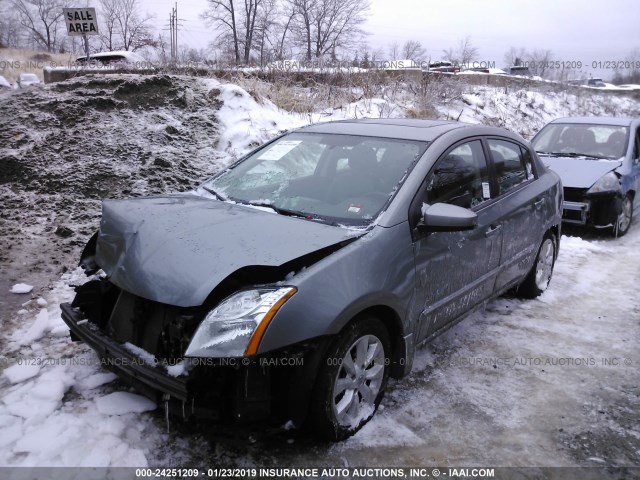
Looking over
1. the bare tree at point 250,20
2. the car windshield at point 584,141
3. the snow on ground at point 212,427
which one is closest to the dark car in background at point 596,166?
the car windshield at point 584,141

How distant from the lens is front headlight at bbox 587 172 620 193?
677 cm

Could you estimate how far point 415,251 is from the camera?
2.87 m

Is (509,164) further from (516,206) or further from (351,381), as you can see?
(351,381)

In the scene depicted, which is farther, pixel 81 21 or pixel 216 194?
pixel 81 21

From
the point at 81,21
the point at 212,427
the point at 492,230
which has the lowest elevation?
the point at 212,427

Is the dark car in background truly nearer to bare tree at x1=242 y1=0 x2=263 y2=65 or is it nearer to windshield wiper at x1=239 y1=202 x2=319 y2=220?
windshield wiper at x1=239 y1=202 x2=319 y2=220

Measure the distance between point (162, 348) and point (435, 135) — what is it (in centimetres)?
222

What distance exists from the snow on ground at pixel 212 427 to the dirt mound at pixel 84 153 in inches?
1.0

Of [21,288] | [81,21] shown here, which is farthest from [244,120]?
[21,288]

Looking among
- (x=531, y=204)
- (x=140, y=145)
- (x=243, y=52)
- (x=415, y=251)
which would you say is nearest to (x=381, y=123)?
(x=415, y=251)

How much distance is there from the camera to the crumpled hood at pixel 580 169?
6.91 m

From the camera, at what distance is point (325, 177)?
3.33m

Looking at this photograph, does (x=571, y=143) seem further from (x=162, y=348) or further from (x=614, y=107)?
(x=614, y=107)

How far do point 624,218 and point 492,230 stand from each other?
15.9 feet
